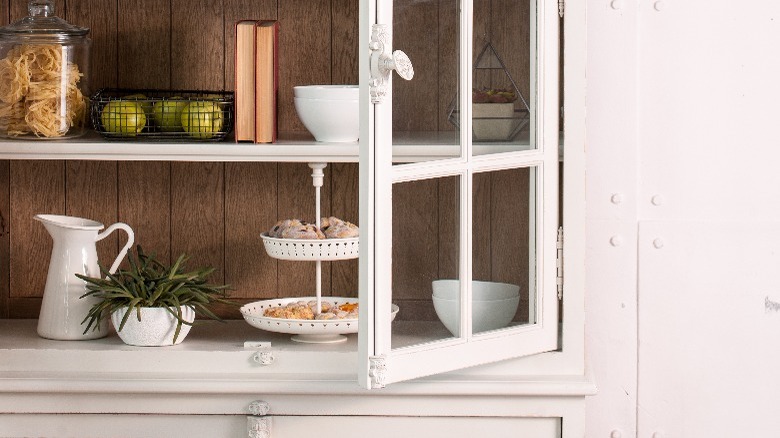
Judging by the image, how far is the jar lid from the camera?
Result: 2.11 meters

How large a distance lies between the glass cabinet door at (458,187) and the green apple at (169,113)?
558 mm

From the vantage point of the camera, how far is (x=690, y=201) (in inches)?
88.4

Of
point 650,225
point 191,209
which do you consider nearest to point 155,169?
point 191,209

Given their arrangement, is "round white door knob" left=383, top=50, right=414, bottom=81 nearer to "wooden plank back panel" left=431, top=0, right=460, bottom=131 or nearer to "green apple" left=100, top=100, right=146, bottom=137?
"wooden plank back panel" left=431, top=0, right=460, bottom=131

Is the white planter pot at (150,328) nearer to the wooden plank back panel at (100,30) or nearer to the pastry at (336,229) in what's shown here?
the pastry at (336,229)

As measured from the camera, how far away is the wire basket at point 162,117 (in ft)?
6.84

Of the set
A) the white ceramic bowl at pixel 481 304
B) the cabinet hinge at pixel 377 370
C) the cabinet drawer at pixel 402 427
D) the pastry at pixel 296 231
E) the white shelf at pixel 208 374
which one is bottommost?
the cabinet drawer at pixel 402 427

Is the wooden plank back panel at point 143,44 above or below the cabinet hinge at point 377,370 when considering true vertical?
above

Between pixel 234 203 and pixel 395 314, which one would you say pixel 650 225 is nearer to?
pixel 395 314

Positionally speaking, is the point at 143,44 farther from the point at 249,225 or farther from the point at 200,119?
the point at 249,225

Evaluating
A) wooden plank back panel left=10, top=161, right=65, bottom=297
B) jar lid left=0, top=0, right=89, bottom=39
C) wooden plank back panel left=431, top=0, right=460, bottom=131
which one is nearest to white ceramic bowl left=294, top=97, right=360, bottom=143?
wooden plank back panel left=431, top=0, right=460, bottom=131

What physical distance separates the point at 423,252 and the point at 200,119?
0.56m

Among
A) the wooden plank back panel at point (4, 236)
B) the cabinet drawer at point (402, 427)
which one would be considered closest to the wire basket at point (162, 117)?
the wooden plank back panel at point (4, 236)

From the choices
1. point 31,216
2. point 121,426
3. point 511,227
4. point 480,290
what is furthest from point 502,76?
point 31,216
